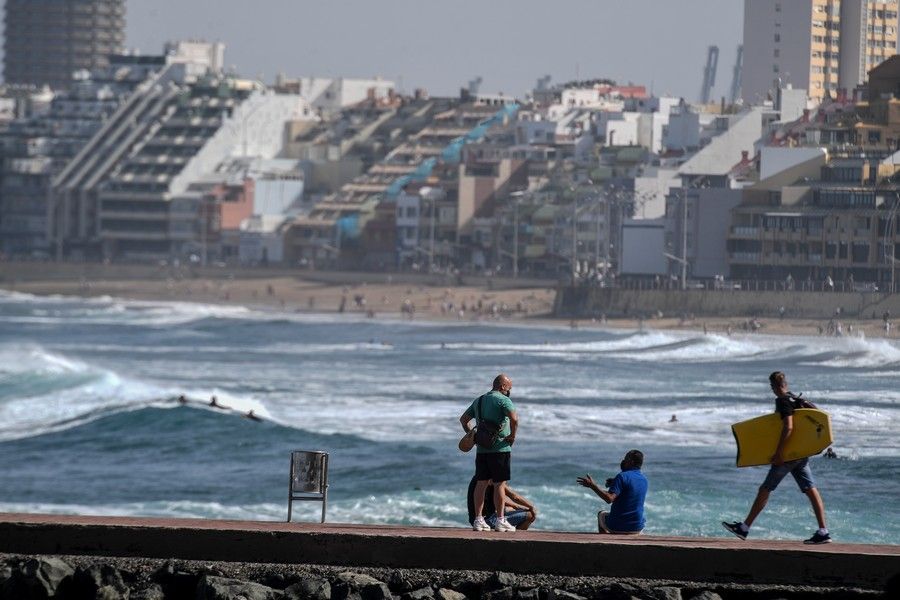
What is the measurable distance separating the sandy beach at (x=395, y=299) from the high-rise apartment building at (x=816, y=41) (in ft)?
51.1

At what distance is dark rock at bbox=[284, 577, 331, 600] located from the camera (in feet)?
44.3

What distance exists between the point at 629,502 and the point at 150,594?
3.11 meters

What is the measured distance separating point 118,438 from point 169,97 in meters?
92.3

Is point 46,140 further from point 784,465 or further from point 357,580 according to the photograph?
point 357,580

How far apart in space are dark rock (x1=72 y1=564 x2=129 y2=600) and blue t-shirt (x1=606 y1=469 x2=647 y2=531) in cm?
315

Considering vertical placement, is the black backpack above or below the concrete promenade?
above

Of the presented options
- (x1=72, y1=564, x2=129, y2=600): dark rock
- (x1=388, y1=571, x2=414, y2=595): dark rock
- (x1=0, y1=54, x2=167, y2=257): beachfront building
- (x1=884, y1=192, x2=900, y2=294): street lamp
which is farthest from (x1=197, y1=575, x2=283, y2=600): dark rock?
(x1=0, y1=54, x2=167, y2=257): beachfront building

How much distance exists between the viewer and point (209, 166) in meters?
122

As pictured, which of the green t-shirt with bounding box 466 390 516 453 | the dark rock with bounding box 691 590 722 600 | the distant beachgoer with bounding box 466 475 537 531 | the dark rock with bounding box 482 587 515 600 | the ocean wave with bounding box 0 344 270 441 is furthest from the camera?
the ocean wave with bounding box 0 344 270 441

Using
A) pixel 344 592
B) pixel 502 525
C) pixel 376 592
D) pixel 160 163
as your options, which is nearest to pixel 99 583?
pixel 344 592

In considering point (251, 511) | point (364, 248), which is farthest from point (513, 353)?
point (364, 248)

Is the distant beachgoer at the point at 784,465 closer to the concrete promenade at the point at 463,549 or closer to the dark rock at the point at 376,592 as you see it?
the concrete promenade at the point at 463,549

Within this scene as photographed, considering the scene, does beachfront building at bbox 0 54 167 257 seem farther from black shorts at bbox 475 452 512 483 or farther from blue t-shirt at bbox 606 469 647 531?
blue t-shirt at bbox 606 469 647 531

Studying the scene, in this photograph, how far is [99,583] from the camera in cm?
1374
